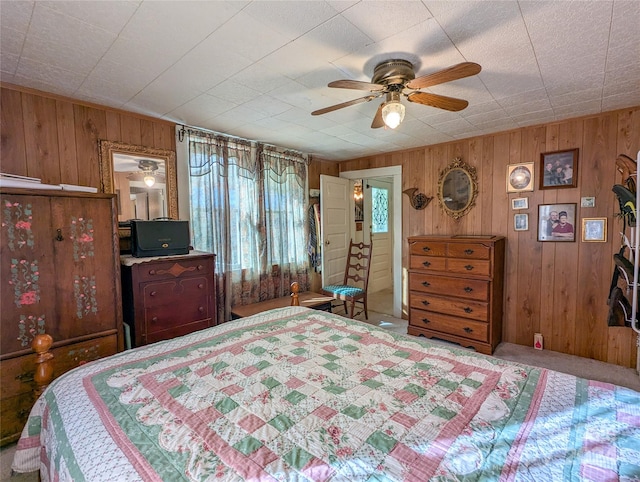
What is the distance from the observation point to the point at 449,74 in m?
1.60

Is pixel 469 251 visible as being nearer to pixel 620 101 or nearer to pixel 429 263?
pixel 429 263

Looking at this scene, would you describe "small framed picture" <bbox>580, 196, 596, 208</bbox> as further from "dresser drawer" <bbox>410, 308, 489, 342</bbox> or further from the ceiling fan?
the ceiling fan

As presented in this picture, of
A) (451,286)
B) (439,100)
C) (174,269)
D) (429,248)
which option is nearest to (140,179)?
(174,269)

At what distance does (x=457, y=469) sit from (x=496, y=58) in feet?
6.96

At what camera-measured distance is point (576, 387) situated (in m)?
1.20

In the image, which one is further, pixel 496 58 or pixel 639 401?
pixel 496 58

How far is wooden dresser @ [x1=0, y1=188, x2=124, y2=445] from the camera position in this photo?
1871mm

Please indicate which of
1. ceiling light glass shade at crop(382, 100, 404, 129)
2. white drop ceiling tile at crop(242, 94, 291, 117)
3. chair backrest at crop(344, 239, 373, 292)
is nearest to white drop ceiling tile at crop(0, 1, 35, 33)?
white drop ceiling tile at crop(242, 94, 291, 117)

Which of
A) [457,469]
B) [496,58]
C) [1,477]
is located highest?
[496,58]

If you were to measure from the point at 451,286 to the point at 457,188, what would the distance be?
127 cm

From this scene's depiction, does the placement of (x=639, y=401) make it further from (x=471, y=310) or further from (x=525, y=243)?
(x=525, y=243)

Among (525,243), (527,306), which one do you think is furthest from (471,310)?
(525,243)

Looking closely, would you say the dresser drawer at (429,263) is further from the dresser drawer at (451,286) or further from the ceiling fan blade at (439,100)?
the ceiling fan blade at (439,100)

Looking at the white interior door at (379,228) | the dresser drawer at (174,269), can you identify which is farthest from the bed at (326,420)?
the white interior door at (379,228)
